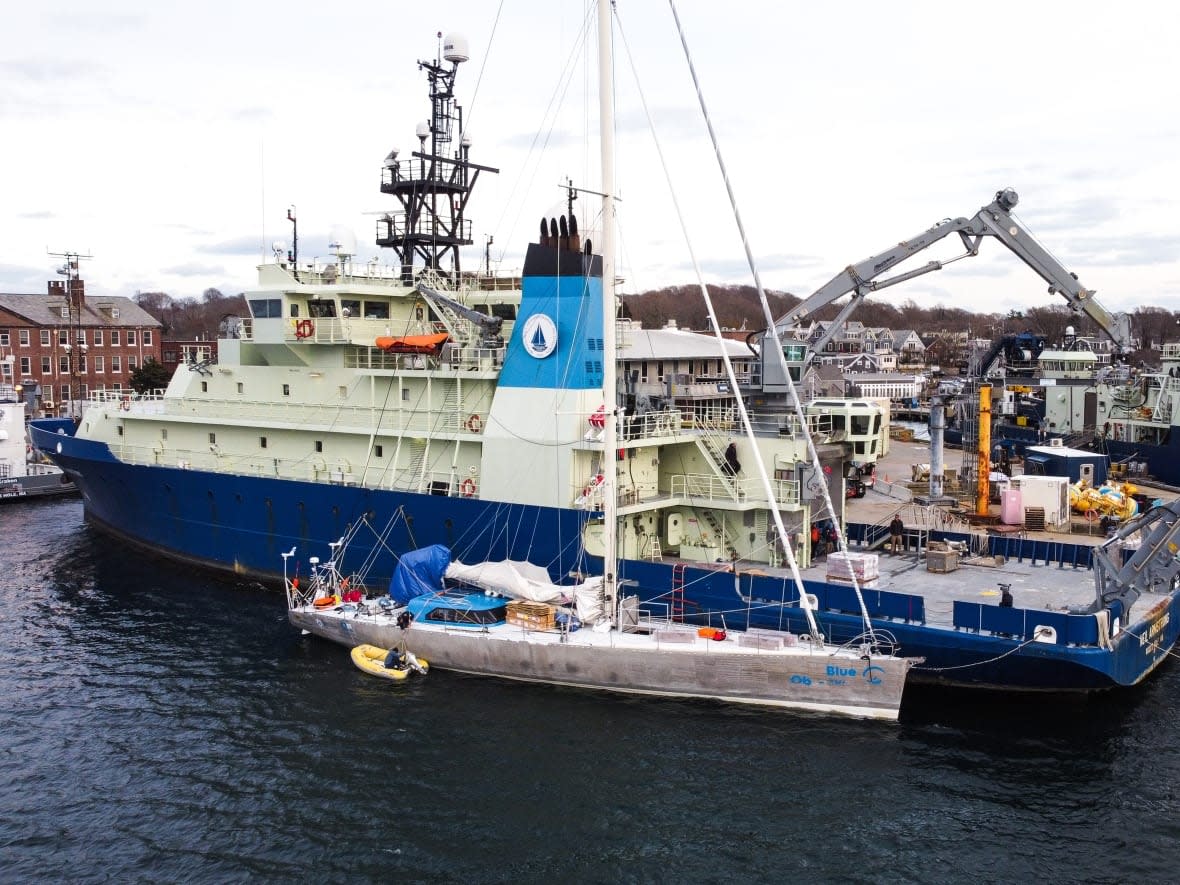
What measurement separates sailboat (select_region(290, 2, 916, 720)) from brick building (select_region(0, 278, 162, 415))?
4813 centimetres

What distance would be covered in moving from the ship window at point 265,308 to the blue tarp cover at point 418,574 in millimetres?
10331

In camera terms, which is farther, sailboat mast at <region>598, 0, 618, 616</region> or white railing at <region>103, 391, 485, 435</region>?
white railing at <region>103, 391, 485, 435</region>

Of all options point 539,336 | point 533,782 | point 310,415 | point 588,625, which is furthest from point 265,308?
point 533,782

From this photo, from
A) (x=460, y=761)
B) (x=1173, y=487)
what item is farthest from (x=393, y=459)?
(x=1173, y=487)

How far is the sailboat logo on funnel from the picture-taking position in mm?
24719

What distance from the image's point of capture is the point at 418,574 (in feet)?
77.8

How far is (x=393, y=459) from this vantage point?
27781 millimetres

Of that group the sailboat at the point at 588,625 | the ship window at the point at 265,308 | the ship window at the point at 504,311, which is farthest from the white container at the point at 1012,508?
the ship window at the point at 265,308

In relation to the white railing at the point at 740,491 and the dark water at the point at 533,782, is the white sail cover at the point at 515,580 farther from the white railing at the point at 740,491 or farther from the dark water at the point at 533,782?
the white railing at the point at 740,491

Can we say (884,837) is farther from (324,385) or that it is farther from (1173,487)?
(1173,487)

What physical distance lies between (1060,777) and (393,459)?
58.1 ft

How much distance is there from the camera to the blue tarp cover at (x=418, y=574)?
23.6 metres

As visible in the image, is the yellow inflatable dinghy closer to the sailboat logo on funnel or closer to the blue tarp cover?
the blue tarp cover

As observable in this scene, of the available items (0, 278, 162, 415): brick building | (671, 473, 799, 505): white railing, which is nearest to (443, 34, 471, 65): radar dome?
(671, 473, 799, 505): white railing
